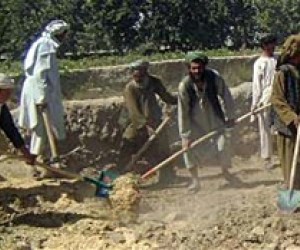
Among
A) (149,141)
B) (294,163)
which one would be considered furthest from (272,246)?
(149,141)

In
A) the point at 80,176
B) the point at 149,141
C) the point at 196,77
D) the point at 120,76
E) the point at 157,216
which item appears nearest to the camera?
the point at 157,216

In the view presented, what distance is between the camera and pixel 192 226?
8016 mm

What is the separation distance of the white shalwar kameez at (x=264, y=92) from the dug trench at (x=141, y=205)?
0.34 meters

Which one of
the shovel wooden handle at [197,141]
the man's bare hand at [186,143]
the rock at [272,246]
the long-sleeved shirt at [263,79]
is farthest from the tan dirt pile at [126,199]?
the long-sleeved shirt at [263,79]

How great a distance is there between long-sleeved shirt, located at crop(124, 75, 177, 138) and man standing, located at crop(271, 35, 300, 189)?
8.08 ft

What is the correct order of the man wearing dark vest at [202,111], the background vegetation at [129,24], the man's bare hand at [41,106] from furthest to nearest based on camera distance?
the background vegetation at [129,24], the man's bare hand at [41,106], the man wearing dark vest at [202,111]

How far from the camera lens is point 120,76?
15438mm

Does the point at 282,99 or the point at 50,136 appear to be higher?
the point at 282,99

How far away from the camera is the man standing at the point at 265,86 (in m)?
11.0

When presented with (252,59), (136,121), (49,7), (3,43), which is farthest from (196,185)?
(49,7)

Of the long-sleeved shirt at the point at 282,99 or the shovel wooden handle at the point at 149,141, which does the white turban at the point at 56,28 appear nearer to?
the shovel wooden handle at the point at 149,141

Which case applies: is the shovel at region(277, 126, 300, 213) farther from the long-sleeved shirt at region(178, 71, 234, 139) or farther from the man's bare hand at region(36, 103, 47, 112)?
the man's bare hand at region(36, 103, 47, 112)

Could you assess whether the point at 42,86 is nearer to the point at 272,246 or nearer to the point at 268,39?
the point at 268,39

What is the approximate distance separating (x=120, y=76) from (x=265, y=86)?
4681 millimetres
